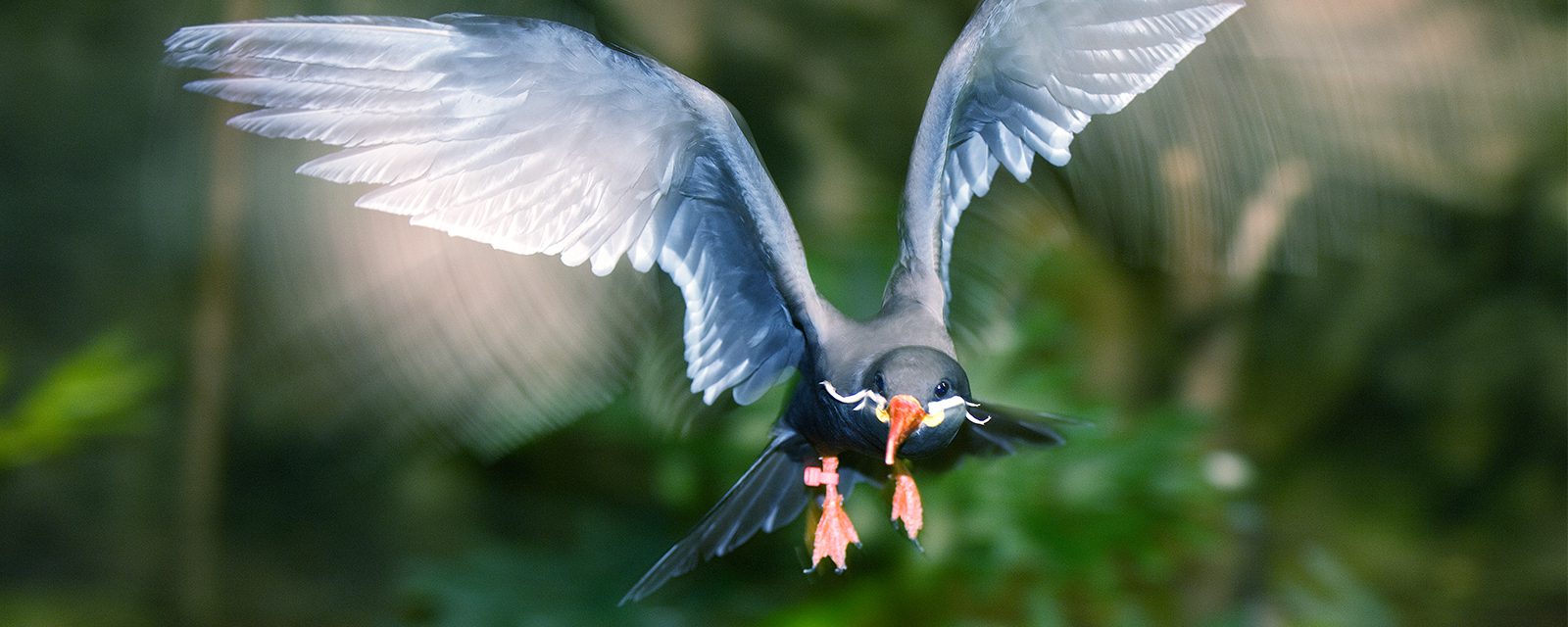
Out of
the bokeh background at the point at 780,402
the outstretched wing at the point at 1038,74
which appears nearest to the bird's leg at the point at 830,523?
the outstretched wing at the point at 1038,74

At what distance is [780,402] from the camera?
4.95ft

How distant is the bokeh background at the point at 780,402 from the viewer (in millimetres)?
1601

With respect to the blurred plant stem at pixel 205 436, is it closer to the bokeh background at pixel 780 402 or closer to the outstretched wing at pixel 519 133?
the bokeh background at pixel 780 402

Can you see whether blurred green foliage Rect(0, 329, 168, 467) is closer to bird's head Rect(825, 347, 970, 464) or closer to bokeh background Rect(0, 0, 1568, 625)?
bokeh background Rect(0, 0, 1568, 625)

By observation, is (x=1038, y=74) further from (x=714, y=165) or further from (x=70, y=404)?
(x=70, y=404)

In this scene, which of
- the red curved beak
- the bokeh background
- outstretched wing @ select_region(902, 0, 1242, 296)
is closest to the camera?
the red curved beak

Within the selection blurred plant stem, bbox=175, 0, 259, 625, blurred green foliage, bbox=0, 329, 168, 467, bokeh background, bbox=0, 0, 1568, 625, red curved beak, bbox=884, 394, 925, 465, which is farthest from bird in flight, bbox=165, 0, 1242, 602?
blurred plant stem, bbox=175, 0, 259, 625

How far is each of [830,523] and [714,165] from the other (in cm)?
21

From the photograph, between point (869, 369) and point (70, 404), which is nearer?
point (869, 369)

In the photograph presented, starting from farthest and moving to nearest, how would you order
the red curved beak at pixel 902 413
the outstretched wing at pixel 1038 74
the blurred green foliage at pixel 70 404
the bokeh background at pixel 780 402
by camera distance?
the bokeh background at pixel 780 402 < the blurred green foliage at pixel 70 404 < the outstretched wing at pixel 1038 74 < the red curved beak at pixel 902 413

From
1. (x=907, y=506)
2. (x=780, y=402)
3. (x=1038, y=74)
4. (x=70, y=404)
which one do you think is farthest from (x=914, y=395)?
(x=70, y=404)

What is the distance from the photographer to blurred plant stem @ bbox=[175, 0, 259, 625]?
207 cm

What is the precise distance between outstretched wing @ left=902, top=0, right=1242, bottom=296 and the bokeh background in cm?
26

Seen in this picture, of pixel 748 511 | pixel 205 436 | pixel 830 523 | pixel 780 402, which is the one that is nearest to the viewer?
pixel 830 523
